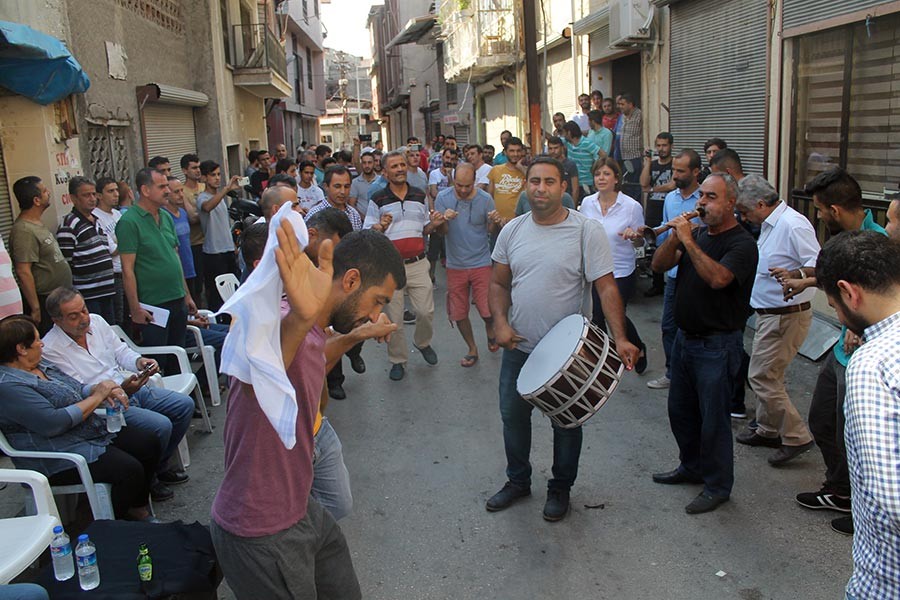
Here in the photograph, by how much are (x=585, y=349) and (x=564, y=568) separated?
3.56 feet

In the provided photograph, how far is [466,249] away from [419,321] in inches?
31.6

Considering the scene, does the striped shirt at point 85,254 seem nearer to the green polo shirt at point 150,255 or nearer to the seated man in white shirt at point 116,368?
the green polo shirt at point 150,255

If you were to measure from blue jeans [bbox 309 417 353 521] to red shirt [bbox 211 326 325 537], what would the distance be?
840mm

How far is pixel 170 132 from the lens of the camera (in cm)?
1338

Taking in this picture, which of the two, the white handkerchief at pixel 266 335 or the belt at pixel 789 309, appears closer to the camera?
the white handkerchief at pixel 266 335

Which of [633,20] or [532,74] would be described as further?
[532,74]

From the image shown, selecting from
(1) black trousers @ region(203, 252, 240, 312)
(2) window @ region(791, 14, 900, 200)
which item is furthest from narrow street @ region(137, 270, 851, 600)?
(1) black trousers @ region(203, 252, 240, 312)

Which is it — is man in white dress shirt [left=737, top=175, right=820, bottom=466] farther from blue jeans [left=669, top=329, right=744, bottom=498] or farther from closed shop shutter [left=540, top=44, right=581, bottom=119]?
closed shop shutter [left=540, top=44, right=581, bottom=119]

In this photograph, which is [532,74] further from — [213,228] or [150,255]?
[150,255]

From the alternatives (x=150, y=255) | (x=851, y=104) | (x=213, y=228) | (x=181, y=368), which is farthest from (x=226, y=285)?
(x=851, y=104)

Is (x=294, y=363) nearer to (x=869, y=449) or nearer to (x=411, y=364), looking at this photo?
(x=869, y=449)

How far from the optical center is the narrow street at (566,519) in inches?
144

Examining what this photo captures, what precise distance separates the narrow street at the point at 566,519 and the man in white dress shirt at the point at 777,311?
224 mm

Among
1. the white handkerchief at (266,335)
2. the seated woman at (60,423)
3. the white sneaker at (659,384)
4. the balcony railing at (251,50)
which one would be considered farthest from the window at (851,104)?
the balcony railing at (251,50)
